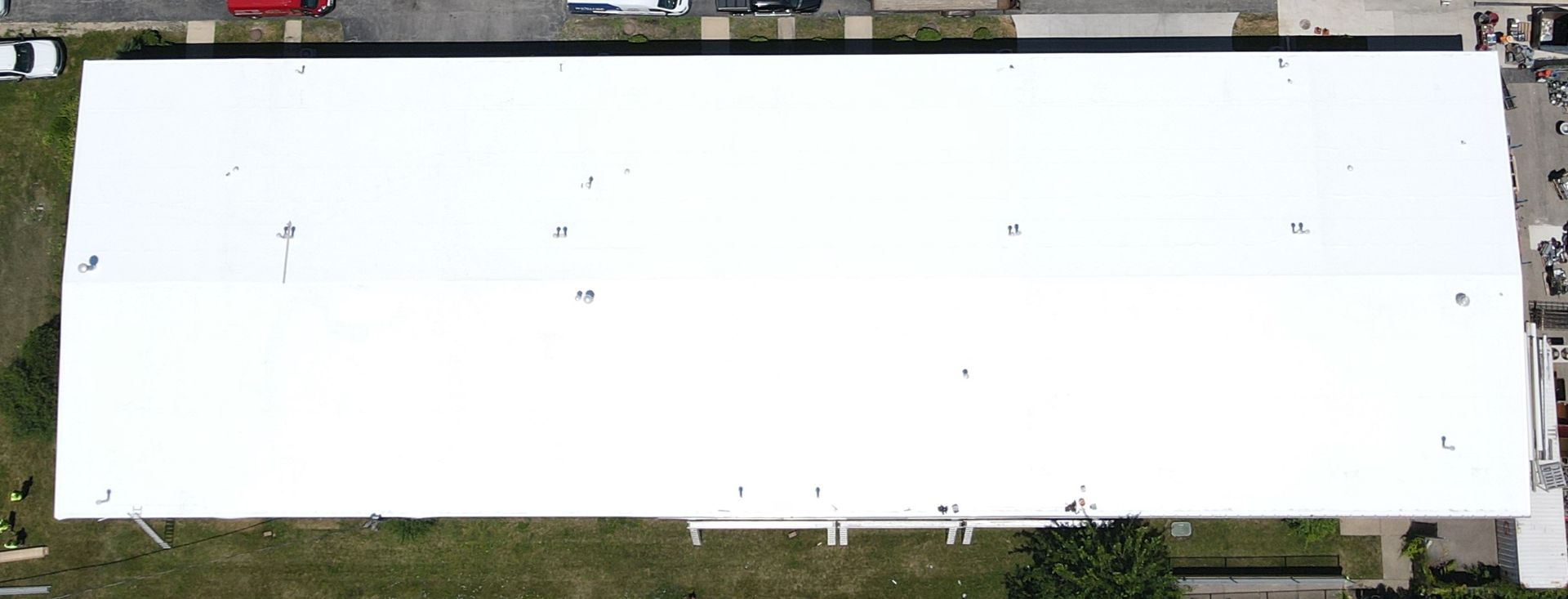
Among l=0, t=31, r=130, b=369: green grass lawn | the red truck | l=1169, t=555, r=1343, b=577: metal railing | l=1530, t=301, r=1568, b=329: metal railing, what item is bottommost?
l=1169, t=555, r=1343, b=577: metal railing

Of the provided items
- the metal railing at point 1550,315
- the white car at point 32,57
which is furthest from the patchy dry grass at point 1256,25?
the white car at point 32,57

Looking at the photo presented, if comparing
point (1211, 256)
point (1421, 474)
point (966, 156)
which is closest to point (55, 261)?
point (966, 156)

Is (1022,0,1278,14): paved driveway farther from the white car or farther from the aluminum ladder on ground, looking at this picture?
the white car

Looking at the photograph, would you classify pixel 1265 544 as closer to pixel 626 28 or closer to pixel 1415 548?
pixel 1415 548

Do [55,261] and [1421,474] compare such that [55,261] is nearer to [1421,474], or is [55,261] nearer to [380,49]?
[380,49]

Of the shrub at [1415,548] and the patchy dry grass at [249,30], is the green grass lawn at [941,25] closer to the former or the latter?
the patchy dry grass at [249,30]

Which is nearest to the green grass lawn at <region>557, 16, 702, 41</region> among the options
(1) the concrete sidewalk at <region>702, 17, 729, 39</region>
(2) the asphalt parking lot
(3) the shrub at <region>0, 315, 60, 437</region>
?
(1) the concrete sidewalk at <region>702, 17, 729, 39</region>
